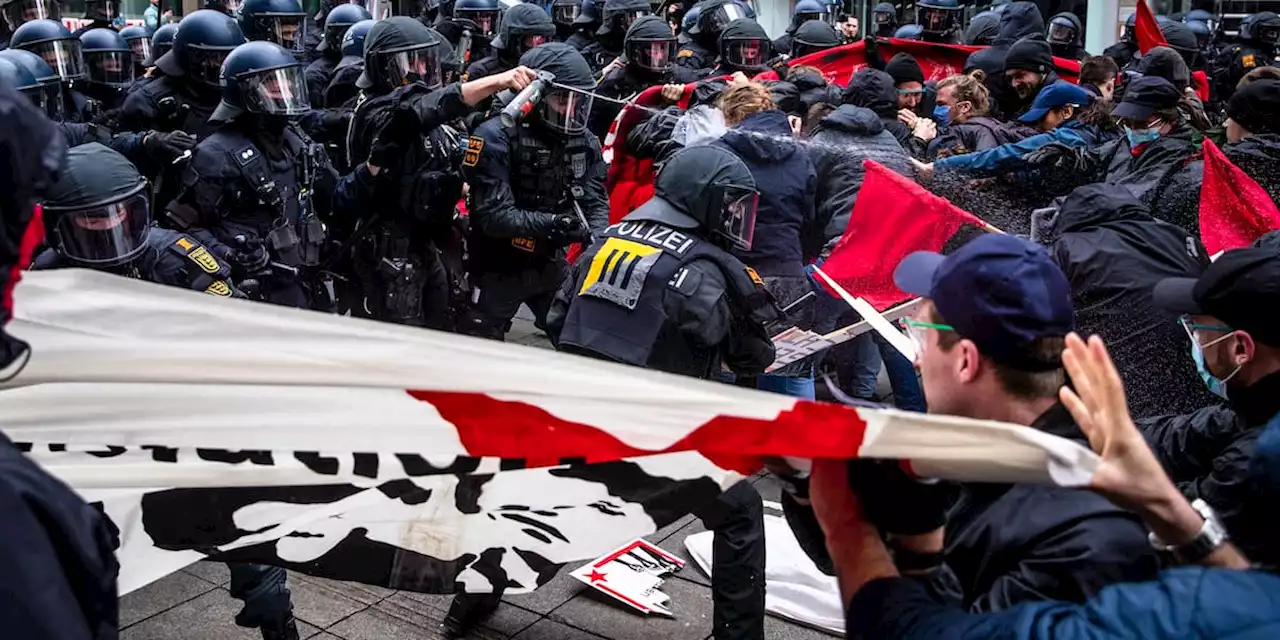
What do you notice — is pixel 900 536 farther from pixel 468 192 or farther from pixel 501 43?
pixel 501 43

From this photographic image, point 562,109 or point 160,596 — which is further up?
point 562,109

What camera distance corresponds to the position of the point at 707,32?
1151cm

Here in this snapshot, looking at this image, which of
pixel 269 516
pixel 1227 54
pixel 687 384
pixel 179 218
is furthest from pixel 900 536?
pixel 1227 54

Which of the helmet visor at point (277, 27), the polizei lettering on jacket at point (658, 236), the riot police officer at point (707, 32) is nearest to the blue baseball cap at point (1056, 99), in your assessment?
the polizei lettering on jacket at point (658, 236)

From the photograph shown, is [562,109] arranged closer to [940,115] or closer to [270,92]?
[270,92]

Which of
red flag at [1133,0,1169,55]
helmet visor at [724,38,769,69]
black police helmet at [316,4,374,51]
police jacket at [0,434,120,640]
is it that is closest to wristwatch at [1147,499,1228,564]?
police jacket at [0,434,120,640]

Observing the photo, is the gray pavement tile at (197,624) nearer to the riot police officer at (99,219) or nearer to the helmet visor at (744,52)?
the riot police officer at (99,219)

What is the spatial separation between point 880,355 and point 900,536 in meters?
5.28

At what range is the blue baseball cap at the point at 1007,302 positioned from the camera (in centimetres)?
217

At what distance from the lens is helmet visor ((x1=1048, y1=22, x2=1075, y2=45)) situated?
1202 centimetres

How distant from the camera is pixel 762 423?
199cm

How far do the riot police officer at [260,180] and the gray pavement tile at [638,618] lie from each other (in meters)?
2.48

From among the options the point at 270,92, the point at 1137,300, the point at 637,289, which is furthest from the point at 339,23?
the point at 1137,300

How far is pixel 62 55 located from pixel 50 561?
8.88 m
